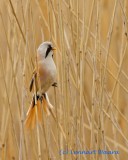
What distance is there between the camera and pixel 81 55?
148 cm

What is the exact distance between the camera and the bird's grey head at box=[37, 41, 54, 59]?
144cm

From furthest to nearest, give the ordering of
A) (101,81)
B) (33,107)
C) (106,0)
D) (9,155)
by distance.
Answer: (106,0) → (9,155) → (33,107) → (101,81)

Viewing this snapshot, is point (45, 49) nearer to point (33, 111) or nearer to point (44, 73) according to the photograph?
point (44, 73)

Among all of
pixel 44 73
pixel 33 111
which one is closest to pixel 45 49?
pixel 44 73

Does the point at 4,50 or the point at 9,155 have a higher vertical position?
the point at 4,50

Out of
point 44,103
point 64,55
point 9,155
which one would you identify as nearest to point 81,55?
point 64,55

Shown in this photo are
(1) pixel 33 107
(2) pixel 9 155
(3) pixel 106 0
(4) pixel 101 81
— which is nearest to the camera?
(4) pixel 101 81

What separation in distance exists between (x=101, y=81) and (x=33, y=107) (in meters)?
0.28

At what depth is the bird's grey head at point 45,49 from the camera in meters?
1.44

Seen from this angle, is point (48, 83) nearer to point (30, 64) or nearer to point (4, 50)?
point (30, 64)

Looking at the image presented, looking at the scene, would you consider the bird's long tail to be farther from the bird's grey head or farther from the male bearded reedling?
the bird's grey head

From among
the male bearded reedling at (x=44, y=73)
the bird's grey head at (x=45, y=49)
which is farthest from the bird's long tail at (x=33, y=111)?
the bird's grey head at (x=45, y=49)

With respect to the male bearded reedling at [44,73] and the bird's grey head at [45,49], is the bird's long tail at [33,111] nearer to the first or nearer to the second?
the male bearded reedling at [44,73]

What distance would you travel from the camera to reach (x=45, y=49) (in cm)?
145
